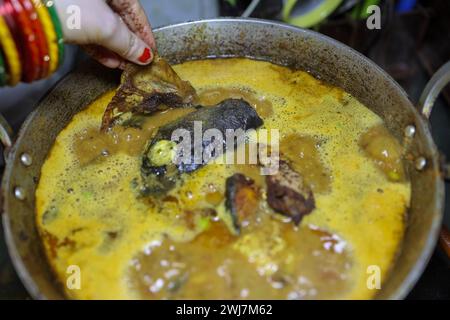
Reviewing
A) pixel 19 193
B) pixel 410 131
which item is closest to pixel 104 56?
pixel 19 193

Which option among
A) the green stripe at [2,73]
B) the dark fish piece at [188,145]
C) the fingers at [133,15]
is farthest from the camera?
the fingers at [133,15]

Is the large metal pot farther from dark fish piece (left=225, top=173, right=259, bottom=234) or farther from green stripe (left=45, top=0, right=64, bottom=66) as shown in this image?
dark fish piece (left=225, top=173, right=259, bottom=234)

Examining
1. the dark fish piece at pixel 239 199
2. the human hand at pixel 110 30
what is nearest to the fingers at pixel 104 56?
the human hand at pixel 110 30

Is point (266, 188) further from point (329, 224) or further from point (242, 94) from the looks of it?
point (242, 94)

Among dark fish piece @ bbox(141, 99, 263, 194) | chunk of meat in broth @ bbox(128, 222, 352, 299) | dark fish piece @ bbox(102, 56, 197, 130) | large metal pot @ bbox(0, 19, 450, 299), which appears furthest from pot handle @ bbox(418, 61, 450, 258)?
dark fish piece @ bbox(102, 56, 197, 130)

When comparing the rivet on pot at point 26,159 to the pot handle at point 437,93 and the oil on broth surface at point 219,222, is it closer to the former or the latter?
the oil on broth surface at point 219,222

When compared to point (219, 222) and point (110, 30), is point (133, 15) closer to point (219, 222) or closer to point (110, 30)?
point (110, 30)

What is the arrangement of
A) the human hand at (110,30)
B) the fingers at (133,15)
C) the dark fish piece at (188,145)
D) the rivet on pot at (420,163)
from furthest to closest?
the fingers at (133,15), the dark fish piece at (188,145), the rivet on pot at (420,163), the human hand at (110,30)

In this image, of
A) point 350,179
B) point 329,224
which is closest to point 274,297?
point 329,224
